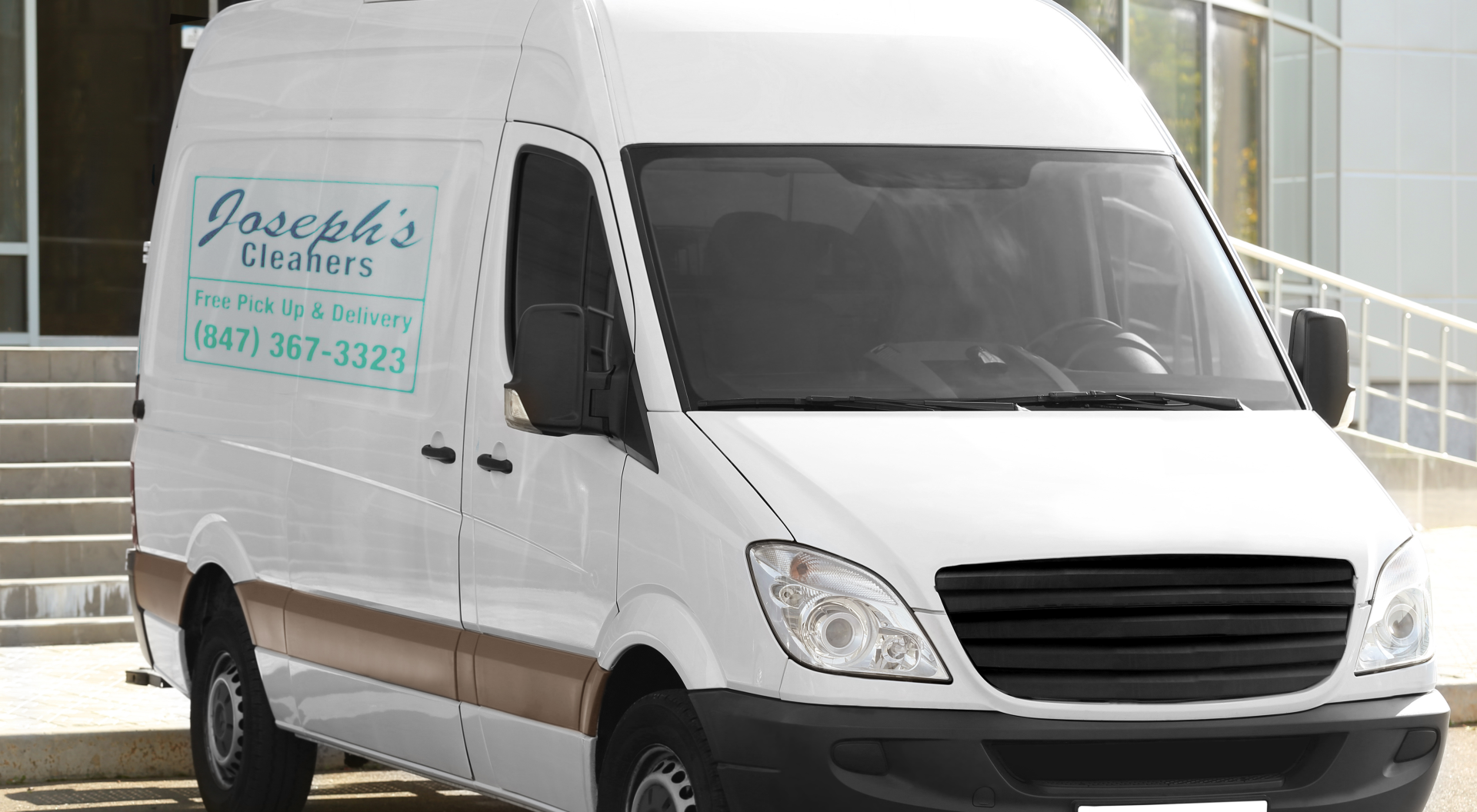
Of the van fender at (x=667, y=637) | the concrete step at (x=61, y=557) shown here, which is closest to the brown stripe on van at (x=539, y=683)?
the van fender at (x=667, y=637)

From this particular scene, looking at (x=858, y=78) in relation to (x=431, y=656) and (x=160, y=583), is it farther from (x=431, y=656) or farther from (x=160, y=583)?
(x=160, y=583)

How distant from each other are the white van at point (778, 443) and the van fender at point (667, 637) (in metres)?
0.01

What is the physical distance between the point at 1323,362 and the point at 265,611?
3483 millimetres

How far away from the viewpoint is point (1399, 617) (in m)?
5.16

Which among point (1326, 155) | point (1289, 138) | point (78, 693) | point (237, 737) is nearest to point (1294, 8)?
point (1289, 138)

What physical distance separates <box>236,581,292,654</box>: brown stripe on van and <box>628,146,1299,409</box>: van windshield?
230cm

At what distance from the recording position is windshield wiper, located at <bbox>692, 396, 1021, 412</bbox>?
17.2ft

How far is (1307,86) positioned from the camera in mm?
21219

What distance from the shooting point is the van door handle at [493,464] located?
5855 millimetres

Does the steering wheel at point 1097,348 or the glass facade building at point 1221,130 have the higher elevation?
the glass facade building at point 1221,130

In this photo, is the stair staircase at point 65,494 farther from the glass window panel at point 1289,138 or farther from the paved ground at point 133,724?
the glass window panel at point 1289,138


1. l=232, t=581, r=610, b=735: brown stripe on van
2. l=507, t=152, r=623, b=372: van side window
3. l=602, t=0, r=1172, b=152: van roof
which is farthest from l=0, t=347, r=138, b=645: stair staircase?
l=602, t=0, r=1172, b=152: van roof

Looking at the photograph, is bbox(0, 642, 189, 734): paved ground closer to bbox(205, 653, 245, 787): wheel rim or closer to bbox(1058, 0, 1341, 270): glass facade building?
bbox(205, 653, 245, 787): wheel rim

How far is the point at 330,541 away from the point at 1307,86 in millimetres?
16318
